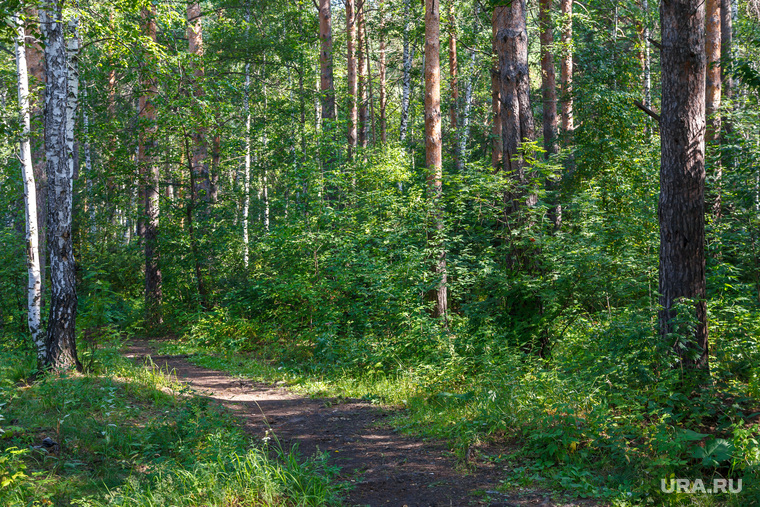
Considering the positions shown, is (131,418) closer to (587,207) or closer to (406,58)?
(587,207)

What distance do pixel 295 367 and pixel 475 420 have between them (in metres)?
4.86

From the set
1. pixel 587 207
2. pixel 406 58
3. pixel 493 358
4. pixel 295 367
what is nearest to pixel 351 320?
pixel 295 367

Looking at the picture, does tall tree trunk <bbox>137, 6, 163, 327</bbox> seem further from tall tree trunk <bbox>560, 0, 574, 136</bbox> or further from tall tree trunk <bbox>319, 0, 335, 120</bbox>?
tall tree trunk <bbox>560, 0, 574, 136</bbox>

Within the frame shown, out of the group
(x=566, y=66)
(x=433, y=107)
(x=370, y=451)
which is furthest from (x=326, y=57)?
(x=370, y=451)

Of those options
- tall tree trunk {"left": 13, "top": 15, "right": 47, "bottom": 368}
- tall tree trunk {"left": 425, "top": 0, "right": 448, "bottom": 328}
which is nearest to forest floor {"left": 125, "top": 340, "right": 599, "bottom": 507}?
tall tree trunk {"left": 13, "top": 15, "right": 47, "bottom": 368}

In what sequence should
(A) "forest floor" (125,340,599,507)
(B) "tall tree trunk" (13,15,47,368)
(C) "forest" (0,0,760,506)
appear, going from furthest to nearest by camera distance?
1. (B) "tall tree trunk" (13,15,47,368)
2. (C) "forest" (0,0,760,506)
3. (A) "forest floor" (125,340,599,507)

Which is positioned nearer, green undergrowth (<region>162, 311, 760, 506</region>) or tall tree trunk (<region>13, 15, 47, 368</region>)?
green undergrowth (<region>162, 311, 760, 506</region>)

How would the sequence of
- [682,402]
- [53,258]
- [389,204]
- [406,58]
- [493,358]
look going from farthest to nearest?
[406,58], [389,204], [53,258], [493,358], [682,402]

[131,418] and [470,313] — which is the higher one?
[470,313]

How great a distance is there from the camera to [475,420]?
5.93m

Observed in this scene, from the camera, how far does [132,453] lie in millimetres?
5199

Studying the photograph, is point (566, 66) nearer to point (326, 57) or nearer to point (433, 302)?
point (326, 57)

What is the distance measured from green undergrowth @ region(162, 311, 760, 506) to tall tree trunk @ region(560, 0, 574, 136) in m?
7.82

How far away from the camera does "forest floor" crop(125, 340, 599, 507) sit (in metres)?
4.48
